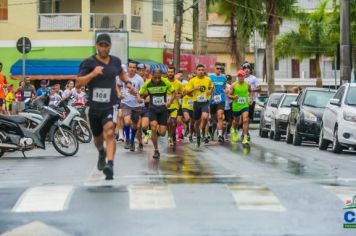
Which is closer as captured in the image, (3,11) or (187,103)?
(187,103)

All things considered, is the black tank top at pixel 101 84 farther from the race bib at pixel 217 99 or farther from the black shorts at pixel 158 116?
the race bib at pixel 217 99

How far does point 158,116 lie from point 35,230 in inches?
421

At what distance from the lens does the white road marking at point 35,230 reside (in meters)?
9.40

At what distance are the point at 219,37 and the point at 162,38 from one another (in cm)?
3097

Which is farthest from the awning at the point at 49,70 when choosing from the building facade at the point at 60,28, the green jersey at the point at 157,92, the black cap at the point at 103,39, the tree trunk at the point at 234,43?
the black cap at the point at 103,39

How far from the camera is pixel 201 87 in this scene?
23.9m

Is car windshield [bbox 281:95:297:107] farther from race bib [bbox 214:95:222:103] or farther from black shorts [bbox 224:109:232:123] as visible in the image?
race bib [bbox 214:95:222:103]

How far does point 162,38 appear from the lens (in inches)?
2226

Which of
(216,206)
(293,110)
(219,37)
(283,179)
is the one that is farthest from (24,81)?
(219,37)

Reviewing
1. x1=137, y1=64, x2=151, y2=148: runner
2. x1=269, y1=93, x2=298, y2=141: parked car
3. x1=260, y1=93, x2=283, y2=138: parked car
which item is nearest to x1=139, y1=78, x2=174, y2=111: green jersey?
x1=137, y1=64, x2=151, y2=148: runner

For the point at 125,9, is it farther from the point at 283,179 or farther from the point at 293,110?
the point at 283,179

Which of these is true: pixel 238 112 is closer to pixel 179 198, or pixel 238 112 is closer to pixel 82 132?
pixel 82 132

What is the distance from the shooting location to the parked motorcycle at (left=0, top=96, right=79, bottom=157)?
20141 millimetres

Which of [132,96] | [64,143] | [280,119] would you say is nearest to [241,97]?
[132,96]
